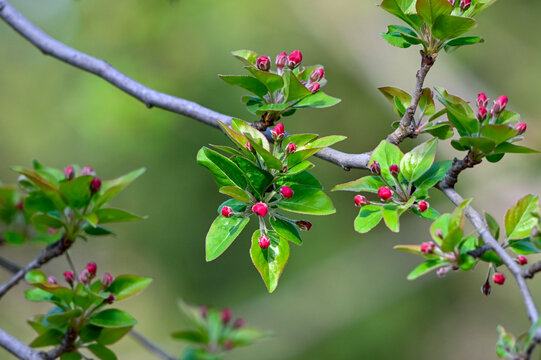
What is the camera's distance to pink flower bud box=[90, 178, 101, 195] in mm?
1307

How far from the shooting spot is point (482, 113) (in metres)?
0.97

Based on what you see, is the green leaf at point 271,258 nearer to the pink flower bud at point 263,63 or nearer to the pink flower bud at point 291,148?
the pink flower bud at point 291,148

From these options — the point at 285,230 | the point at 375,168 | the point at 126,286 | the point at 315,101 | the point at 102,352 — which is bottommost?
the point at 102,352

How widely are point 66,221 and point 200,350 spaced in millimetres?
857

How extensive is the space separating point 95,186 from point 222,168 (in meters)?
0.45

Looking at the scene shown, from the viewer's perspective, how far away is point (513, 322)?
5676 millimetres

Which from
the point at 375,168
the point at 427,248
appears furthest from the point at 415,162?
the point at 427,248

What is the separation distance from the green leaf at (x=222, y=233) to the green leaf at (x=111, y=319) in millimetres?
376

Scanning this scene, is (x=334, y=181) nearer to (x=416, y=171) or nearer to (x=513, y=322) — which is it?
(x=513, y=322)

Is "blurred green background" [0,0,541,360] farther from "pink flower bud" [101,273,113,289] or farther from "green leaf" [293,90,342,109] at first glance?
"green leaf" [293,90,342,109]

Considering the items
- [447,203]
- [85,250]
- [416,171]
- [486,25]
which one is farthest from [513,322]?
[416,171]

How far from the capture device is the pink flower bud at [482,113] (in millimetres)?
968

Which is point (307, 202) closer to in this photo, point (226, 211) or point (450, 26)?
point (226, 211)

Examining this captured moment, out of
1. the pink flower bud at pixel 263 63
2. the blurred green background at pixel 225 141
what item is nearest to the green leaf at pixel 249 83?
the pink flower bud at pixel 263 63
